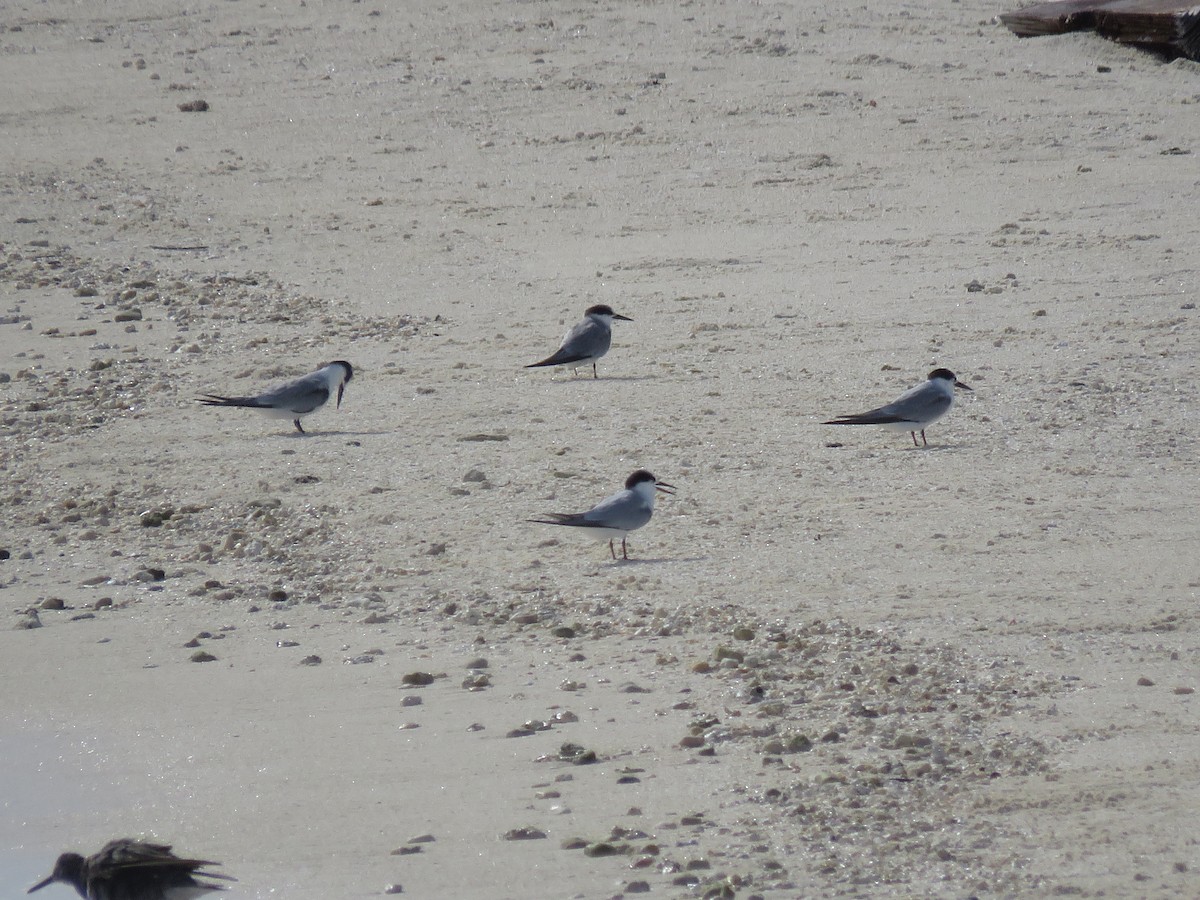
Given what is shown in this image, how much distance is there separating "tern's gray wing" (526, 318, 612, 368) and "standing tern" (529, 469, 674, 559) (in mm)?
2280

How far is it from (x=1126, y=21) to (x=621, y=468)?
8.33 meters

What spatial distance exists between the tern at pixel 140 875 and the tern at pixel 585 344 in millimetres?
4553

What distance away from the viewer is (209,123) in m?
13.5

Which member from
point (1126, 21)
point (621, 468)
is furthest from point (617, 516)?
point (1126, 21)

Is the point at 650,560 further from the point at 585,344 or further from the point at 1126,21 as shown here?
the point at 1126,21

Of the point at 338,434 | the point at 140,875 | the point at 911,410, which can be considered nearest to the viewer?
the point at 140,875

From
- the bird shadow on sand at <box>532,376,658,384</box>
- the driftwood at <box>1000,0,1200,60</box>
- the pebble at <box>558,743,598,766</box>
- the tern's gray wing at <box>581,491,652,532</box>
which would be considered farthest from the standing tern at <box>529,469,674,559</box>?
the driftwood at <box>1000,0,1200,60</box>

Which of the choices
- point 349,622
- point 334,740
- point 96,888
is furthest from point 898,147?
point 96,888

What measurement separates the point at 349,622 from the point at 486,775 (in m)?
1.30

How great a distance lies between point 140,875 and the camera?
3.51 meters

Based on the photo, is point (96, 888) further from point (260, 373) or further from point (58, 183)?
point (58, 183)

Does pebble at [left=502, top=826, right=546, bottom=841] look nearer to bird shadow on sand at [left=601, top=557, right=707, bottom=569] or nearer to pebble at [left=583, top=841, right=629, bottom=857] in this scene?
pebble at [left=583, top=841, right=629, bottom=857]

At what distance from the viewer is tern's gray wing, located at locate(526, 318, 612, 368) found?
7949mm

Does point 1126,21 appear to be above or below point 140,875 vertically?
above
